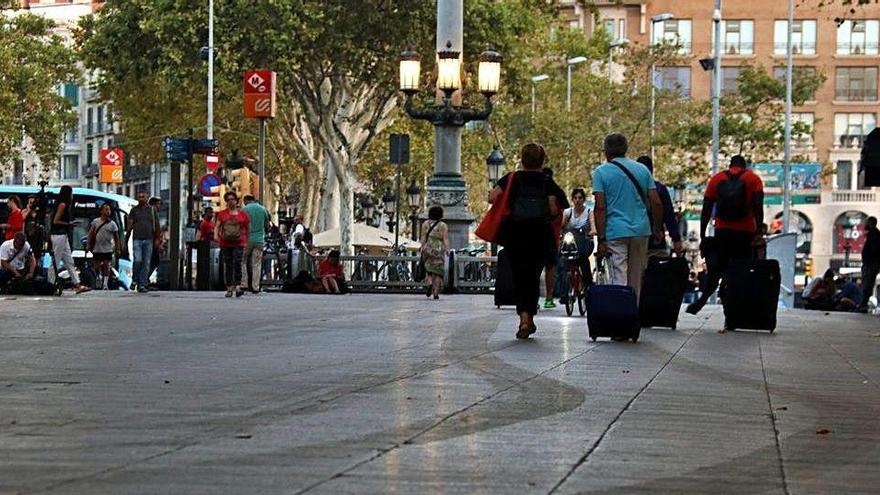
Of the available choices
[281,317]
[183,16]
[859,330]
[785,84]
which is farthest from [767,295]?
[785,84]

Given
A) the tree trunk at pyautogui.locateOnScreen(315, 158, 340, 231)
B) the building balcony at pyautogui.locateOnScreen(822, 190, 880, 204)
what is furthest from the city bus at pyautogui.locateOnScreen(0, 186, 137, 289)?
the building balcony at pyautogui.locateOnScreen(822, 190, 880, 204)

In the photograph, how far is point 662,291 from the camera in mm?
19344

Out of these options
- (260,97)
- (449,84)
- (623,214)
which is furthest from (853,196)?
(623,214)

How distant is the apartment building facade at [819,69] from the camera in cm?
11188

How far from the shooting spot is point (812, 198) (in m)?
88.4

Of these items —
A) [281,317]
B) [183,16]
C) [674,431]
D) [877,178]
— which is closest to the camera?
[674,431]

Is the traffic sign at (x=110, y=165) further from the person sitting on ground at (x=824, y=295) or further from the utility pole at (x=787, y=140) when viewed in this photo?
the person sitting on ground at (x=824, y=295)

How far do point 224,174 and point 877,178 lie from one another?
4156 cm

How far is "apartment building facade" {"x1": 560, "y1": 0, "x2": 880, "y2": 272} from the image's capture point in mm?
111875

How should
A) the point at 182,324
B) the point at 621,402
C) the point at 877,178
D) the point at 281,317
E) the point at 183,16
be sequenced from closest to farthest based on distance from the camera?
1. the point at 621,402
2. the point at 182,324
3. the point at 281,317
4. the point at 877,178
5. the point at 183,16

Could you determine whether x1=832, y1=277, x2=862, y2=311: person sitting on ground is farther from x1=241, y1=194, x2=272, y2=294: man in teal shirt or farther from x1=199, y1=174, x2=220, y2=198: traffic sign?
x1=199, y1=174, x2=220, y2=198: traffic sign

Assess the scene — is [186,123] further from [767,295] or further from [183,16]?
[767,295]

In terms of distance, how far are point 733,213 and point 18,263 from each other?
1426 cm

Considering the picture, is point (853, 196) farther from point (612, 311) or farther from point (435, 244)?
point (612, 311)
